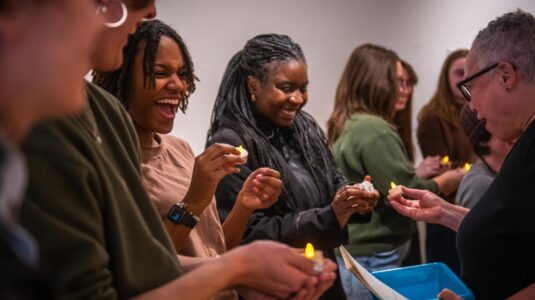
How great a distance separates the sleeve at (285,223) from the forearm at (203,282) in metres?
1.02

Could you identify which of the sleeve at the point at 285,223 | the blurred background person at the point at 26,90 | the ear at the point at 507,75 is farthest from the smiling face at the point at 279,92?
the blurred background person at the point at 26,90

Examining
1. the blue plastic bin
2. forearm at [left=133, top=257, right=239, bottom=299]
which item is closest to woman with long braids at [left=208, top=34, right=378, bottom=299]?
the blue plastic bin

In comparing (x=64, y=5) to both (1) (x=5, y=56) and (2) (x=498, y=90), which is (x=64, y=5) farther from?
(2) (x=498, y=90)

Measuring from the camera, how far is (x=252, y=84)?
2211 millimetres

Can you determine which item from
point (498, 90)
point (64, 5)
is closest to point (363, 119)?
point (498, 90)

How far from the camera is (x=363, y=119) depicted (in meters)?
2.79

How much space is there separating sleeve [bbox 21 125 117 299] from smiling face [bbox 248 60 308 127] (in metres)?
1.38

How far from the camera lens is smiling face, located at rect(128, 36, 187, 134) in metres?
1.61

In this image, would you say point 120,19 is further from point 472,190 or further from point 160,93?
point 472,190

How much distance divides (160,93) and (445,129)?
215 cm

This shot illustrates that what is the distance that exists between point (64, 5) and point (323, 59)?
10.1ft

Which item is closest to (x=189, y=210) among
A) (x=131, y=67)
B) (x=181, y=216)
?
(x=181, y=216)

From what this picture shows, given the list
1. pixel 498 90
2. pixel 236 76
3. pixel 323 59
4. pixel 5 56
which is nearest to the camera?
pixel 5 56

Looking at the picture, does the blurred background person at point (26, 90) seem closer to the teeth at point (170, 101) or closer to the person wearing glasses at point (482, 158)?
the teeth at point (170, 101)
